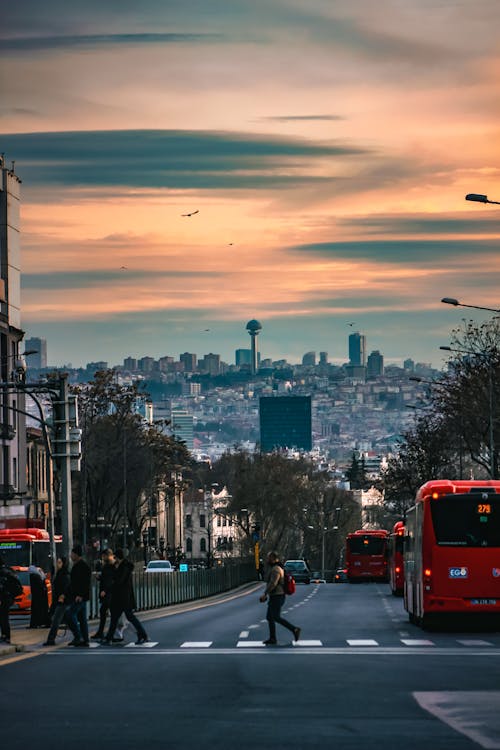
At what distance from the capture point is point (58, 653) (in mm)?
29797

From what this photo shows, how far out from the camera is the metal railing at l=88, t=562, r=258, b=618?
54.1 m

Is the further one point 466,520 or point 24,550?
point 24,550

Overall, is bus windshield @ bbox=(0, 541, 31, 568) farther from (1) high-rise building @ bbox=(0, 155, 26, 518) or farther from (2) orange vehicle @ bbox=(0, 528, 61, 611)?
(1) high-rise building @ bbox=(0, 155, 26, 518)

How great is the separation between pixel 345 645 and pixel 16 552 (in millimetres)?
31019

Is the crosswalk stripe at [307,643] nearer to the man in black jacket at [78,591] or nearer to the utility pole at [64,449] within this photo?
the man in black jacket at [78,591]

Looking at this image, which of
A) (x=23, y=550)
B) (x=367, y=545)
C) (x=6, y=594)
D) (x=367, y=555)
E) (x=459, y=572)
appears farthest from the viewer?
(x=367, y=555)

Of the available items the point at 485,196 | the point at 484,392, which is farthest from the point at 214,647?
the point at 484,392

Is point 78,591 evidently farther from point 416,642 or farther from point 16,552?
point 16,552

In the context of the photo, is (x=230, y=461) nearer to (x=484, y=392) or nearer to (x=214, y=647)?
(x=484, y=392)

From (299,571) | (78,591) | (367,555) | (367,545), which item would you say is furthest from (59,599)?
(299,571)

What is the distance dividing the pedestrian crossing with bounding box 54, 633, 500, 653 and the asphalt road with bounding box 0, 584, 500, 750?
24mm

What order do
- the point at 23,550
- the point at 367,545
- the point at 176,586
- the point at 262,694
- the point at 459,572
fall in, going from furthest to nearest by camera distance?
1. the point at 367,545
2. the point at 176,586
3. the point at 23,550
4. the point at 459,572
5. the point at 262,694

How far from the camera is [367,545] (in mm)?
96875

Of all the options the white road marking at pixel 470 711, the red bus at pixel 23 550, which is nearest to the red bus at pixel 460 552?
the white road marking at pixel 470 711
